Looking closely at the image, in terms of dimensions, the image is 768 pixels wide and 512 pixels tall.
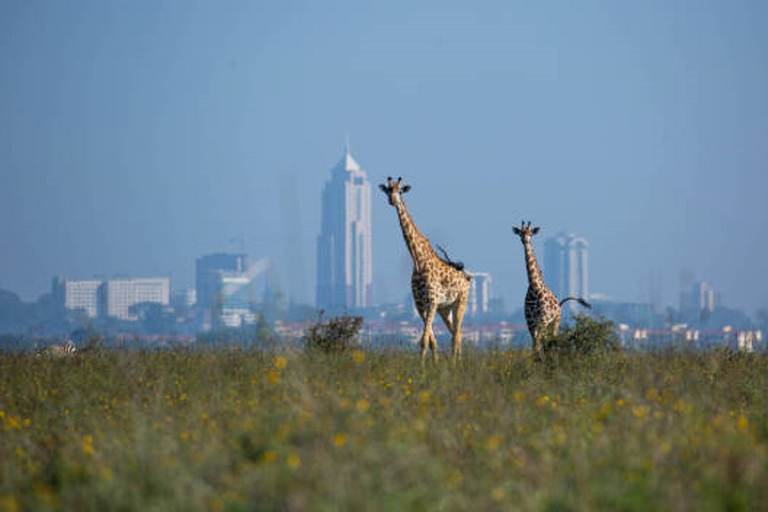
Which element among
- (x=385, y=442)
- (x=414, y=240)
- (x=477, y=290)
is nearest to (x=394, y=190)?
(x=414, y=240)

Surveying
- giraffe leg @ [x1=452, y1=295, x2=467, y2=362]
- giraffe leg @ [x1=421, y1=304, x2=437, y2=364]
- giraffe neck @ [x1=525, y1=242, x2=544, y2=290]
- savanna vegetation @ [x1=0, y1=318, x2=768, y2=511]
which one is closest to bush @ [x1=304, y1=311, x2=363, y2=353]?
giraffe leg @ [x1=452, y1=295, x2=467, y2=362]

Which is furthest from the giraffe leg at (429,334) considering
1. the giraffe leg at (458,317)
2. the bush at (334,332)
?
the bush at (334,332)

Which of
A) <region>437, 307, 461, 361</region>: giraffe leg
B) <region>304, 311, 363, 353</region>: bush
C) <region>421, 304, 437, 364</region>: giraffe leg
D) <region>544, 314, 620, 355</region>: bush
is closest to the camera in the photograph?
<region>421, 304, 437, 364</region>: giraffe leg

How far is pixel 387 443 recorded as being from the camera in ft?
24.9

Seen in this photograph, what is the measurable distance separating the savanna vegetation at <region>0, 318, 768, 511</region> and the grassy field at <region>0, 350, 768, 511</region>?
2 cm

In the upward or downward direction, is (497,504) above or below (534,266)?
below

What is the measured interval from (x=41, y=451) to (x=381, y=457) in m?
3.98

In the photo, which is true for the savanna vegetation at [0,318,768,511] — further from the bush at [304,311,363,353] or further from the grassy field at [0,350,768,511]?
the bush at [304,311,363,353]

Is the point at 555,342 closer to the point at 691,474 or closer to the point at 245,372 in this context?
the point at 245,372

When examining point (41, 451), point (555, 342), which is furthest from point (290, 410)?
point (555, 342)

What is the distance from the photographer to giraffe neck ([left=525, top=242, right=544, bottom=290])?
16.5m

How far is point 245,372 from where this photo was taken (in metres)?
13.9

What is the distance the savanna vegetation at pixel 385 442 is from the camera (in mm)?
6770

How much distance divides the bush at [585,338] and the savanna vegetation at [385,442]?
1929 mm
